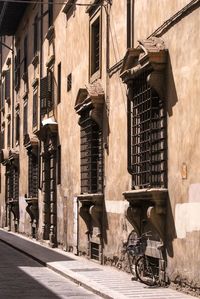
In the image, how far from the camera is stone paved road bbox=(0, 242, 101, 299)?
1216 centimetres

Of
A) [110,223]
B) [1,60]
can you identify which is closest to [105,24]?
[110,223]

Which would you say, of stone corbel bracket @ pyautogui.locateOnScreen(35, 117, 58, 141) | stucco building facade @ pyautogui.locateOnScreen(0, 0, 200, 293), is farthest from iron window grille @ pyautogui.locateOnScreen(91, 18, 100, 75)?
stone corbel bracket @ pyautogui.locateOnScreen(35, 117, 58, 141)

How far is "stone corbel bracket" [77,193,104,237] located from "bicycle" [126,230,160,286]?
12.0 feet

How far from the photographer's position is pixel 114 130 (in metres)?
16.2

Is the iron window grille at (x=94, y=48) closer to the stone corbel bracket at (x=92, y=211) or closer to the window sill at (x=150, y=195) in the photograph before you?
the stone corbel bracket at (x=92, y=211)

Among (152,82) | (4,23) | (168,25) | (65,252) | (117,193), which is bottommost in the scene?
(65,252)

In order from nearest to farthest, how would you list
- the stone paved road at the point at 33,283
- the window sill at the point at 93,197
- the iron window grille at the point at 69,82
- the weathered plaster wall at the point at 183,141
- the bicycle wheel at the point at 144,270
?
1. the weathered plaster wall at the point at 183,141
2. the stone paved road at the point at 33,283
3. the bicycle wheel at the point at 144,270
4. the window sill at the point at 93,197
5. the iron window grille at the point at 69,82

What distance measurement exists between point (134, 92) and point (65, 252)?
28.7 feet

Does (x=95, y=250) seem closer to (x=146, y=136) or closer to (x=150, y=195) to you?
(x=146, y=136)

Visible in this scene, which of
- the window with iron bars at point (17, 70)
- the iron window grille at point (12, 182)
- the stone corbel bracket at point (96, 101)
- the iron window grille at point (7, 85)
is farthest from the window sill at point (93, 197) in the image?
the iron window grille at point (7, 85)

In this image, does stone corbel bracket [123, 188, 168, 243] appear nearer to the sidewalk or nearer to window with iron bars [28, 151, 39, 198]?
the sidewalk

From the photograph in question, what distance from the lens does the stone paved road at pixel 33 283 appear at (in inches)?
479

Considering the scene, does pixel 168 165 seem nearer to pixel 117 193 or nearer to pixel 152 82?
pixel 152 82

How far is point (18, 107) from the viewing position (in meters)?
34.9
